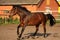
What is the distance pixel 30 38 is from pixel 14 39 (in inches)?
33.8

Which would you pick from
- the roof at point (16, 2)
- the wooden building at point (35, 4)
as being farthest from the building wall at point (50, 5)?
the roof at point (16, 2)

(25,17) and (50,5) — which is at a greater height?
(25,17)

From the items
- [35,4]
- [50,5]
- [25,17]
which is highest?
[25,17]

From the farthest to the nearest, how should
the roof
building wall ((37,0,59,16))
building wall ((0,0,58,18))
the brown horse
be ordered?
the roof
building wall ((37,0,59,16))
building wall ((0,0,58,18))
the brown horse

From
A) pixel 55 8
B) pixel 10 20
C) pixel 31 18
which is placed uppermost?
pixel 31 18

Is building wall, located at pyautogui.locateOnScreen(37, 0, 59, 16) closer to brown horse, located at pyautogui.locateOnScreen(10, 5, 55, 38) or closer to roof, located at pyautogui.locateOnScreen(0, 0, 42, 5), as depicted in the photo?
roof, located at pyautogui.locateOnScreen(0, 0, 42, 5)

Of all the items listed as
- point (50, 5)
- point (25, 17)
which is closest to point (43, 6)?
point (50, 5)

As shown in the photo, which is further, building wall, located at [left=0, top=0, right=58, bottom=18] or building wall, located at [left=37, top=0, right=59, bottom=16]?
building wall, located at [left=37, top=0, right=59, bottom=16]

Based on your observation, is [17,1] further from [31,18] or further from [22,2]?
[31,18]

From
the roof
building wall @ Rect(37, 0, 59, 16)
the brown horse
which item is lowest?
building wall @ Rect(37, 0, 59, 16)

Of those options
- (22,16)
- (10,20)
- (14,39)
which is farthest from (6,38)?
(10,20)

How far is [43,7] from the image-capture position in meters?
33.1

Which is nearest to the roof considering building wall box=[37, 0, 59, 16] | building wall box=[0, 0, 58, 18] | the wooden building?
the wooden building

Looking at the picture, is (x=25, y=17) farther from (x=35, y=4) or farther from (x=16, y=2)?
(x=16, y=2)
